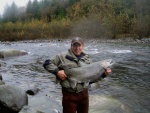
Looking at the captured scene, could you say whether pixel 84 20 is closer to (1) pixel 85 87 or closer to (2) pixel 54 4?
(2) pixel 54 4

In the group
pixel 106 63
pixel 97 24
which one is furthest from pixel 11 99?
pixel 97 24

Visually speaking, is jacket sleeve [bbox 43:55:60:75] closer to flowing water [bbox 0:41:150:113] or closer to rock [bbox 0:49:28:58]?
flowing water [bbox 0:41:150:113]

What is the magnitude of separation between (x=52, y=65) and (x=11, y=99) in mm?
2922

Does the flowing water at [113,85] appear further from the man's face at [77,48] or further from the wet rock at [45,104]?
the man's face at [77,48]

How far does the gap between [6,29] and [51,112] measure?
4792 centimetres

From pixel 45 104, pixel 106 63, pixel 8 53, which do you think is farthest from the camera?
pixel 8 53

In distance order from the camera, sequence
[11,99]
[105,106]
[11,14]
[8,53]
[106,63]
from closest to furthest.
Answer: [106,63]
[11,99]
[105,106]
[8,53]
[11,14]

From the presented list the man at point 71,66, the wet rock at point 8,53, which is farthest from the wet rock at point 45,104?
the wet rock at point 8,53

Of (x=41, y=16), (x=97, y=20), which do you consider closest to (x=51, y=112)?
(x=97, y=20)

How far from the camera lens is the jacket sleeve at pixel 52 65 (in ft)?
14.4

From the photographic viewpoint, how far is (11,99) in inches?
271

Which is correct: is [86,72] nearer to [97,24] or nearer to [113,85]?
[113,85]

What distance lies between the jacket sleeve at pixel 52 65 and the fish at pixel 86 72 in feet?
0.58

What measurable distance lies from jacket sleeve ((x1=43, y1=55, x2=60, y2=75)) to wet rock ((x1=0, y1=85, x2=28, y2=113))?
2.78 metres
